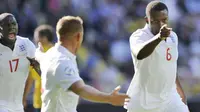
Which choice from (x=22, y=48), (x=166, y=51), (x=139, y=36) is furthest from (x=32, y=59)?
(x=166, y=51)

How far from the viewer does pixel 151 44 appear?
26.5 ft

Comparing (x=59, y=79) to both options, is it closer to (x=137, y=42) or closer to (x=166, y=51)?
(x=137, y=42)

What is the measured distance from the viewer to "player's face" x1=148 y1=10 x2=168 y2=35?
8578mm

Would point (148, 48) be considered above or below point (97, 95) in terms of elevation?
above

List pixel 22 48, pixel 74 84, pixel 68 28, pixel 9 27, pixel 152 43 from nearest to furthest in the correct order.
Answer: pixel 74 84, pixel 68 28, pixel 152 43, pixel 9 27, pixel 22 48

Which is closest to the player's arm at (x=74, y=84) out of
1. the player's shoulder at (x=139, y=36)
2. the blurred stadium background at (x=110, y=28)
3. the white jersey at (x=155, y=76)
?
the player's shoulder at (x=139, y=36)

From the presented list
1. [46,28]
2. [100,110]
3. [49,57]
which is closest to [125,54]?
[100,110]

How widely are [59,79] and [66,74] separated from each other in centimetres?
10

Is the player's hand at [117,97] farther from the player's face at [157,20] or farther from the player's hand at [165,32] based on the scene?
the player's face at [157,20]

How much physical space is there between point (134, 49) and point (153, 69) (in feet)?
1.63

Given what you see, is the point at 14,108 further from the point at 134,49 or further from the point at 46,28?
the point at 46,28

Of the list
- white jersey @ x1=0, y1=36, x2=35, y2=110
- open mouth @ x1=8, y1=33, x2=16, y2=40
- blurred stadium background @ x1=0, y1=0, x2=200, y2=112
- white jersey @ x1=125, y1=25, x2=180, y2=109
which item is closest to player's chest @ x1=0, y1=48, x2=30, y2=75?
white jersey @ x1=0, y1=36, x2=35, y2=110

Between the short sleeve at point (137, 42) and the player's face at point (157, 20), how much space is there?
0.15m

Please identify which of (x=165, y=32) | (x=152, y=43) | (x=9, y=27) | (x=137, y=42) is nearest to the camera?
(x=165, y=32)
